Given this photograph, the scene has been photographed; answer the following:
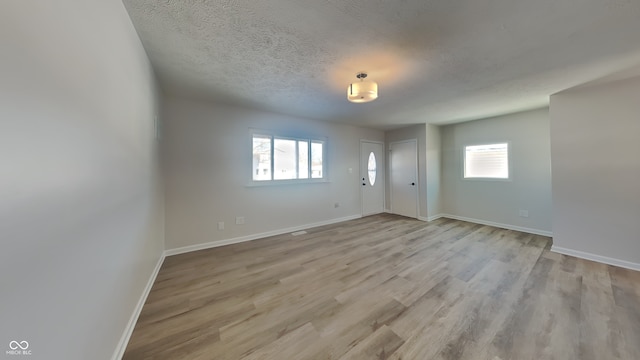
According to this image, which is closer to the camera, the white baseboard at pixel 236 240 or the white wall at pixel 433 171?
the white baseboard at pixel 236 240

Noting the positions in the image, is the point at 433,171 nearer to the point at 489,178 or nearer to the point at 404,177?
the point at 404,177

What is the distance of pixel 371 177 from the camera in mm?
5551

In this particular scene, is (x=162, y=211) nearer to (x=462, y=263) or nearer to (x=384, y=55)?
(x=384, y=55)

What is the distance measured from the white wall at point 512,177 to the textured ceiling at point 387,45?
44.0 inches

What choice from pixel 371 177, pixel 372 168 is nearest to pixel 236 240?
pixel 371 177

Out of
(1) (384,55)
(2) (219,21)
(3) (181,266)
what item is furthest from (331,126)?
(3) (181,266)

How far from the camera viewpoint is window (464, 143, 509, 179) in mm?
4273

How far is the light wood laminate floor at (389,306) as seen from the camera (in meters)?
1.47

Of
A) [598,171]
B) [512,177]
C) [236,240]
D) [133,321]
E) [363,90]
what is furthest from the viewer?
[512,177]

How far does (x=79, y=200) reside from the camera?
95 cm

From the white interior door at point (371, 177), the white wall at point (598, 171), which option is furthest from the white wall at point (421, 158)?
the white wall at point (598, 171)

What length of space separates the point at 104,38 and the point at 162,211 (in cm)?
233

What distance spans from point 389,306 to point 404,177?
3.97m

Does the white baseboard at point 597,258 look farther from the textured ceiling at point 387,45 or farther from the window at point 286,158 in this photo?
the window at point 286,158
